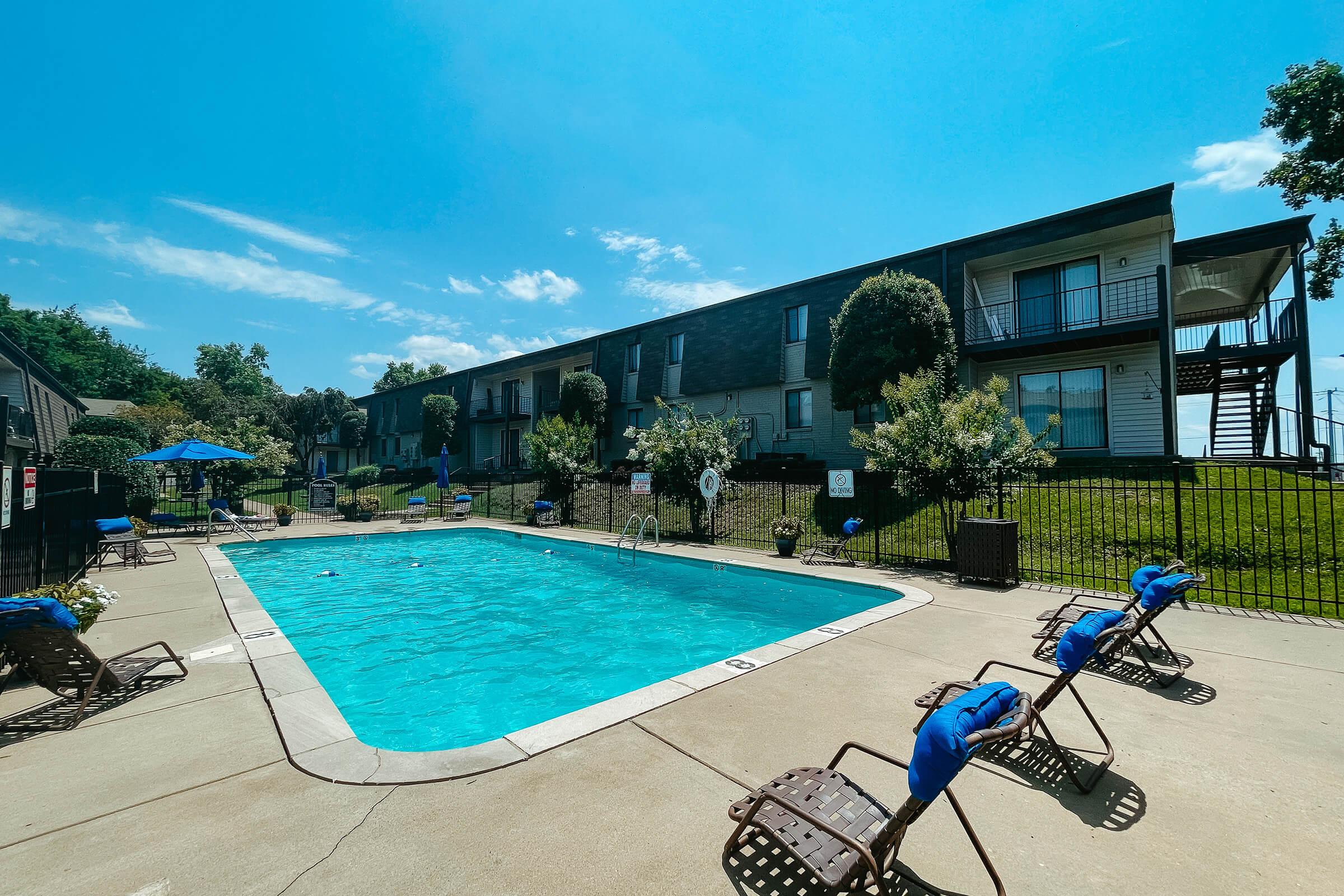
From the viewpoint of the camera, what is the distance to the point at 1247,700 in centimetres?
428

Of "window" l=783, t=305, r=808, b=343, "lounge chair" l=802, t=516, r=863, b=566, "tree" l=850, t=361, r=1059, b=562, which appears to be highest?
"window" l=783, t=305, r=808, b=343

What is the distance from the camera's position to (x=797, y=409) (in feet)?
70.9

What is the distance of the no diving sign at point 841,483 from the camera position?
40.7ft

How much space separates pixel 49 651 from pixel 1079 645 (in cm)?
697

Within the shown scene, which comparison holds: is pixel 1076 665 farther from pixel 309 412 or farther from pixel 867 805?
pixel 309 412

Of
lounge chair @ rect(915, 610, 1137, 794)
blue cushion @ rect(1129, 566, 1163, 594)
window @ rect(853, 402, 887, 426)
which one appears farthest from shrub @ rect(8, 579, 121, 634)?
window @ rect(853, 402, 887, 426)

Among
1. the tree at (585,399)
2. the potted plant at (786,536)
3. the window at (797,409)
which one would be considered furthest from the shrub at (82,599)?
the tree at (585,399)

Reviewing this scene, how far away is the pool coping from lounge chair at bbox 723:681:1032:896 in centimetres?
164

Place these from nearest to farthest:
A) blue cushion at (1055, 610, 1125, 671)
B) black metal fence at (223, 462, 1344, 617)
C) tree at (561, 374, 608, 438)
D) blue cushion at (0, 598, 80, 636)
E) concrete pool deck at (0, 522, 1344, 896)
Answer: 1. concrete pool deck at (0, 522, 1344, 896)
2. blue cushion at (1055, 610, 1125, 671)
3. blue cushion at (0, 598, 80, 636)
4. black metal fence at (223, 462, 1344, 617)
5. tree at (561, 374, 608, 438)

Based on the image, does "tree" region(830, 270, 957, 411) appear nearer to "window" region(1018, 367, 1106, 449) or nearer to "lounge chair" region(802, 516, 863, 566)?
"window" region(1018, 367, 1106, 449)

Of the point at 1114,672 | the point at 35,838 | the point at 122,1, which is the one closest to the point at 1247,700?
the point at 1114,672

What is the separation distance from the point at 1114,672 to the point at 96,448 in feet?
83.9

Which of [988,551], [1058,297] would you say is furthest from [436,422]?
[988,551]

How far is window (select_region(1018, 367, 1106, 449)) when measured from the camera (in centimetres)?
1617
